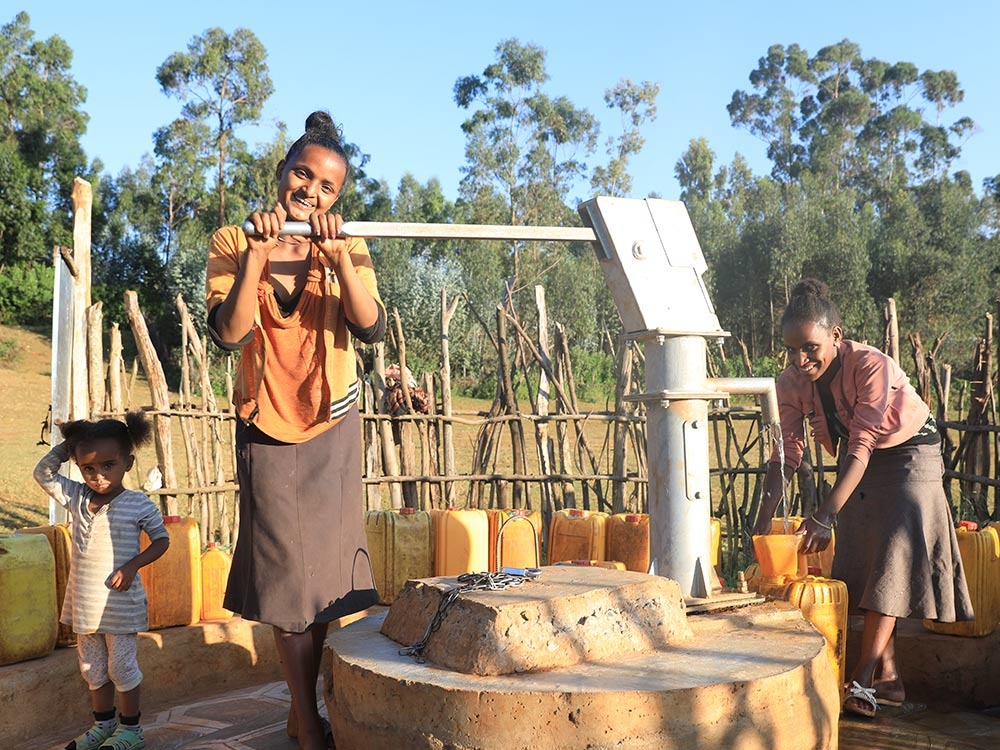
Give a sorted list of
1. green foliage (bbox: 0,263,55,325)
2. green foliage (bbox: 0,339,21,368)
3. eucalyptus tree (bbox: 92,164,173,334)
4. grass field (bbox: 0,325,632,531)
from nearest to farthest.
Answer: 1. grass field (bbox: 0,325,632,531)
2. green foliage (bbox: 0,339,21,368)
3. green foliage (bbox: 0,263,55,325)
4. eucalyptus tree (bbox: 92,164,173,334)

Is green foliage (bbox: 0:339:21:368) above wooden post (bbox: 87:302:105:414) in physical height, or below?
above

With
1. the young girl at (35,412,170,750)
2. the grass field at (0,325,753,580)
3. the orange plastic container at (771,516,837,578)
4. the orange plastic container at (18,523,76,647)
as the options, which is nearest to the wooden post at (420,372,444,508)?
the grass field at (0,325,753,580)

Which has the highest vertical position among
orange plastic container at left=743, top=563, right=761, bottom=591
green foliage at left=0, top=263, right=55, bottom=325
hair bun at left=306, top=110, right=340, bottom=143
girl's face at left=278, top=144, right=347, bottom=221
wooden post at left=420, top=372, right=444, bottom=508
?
green foliage at left=0, top=263, right=55, bottom=325

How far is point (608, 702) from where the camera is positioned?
7.05ft

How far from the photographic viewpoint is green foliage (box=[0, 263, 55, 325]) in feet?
76.4

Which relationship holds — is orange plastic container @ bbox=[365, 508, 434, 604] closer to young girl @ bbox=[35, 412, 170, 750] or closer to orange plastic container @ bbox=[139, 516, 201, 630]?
orange plastic container @ bbox=[139, 516, 201, 630]

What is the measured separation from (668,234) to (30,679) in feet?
8.20

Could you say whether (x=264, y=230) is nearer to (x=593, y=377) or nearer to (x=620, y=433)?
(x=620, y=433)

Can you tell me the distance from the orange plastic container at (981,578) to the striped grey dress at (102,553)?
282cm

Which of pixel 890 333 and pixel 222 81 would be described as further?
pixel 222 81

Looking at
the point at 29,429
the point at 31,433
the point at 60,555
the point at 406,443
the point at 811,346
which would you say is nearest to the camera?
the point at 811,346

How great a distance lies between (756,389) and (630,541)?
1.37 m

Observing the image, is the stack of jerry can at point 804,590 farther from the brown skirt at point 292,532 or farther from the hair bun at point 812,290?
the brown skirt at point 292,532

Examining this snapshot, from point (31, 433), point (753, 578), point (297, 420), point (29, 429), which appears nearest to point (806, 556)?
point (753, 578)
